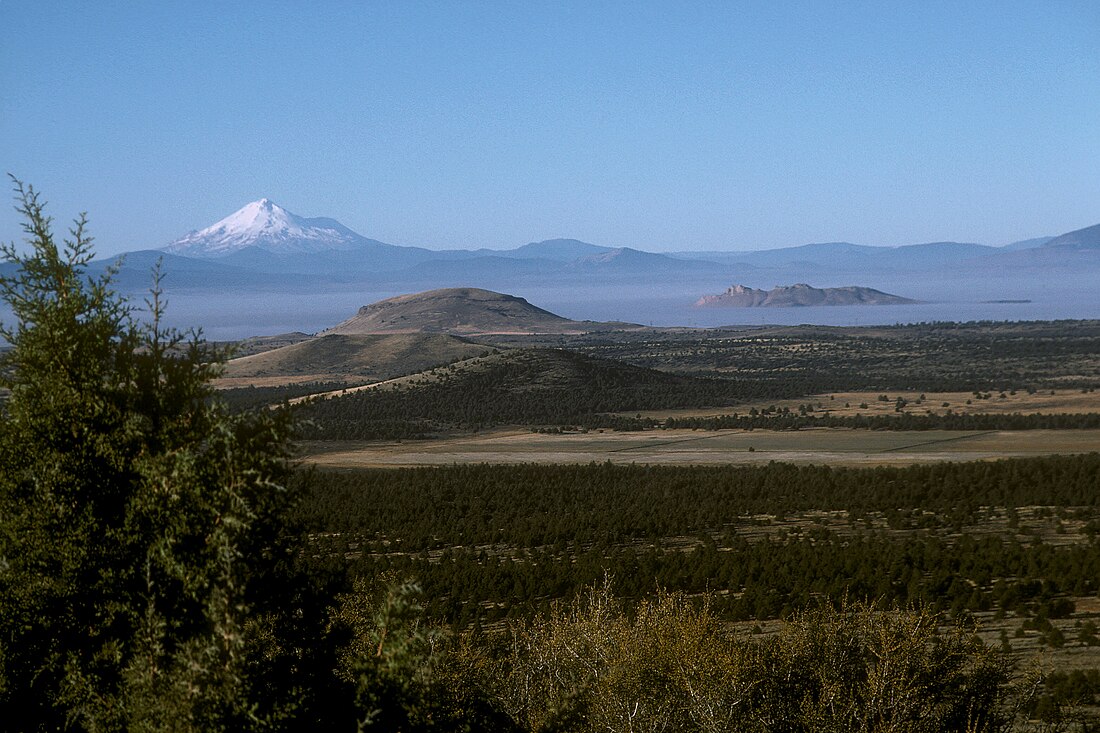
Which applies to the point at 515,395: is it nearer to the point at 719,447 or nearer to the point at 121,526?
the point at 719,447

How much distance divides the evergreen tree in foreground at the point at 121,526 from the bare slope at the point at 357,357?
103m

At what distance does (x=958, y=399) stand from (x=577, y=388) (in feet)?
88.1

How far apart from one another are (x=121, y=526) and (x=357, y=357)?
12135 centimetres

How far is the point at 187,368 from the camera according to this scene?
10.5m

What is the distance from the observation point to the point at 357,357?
424ft

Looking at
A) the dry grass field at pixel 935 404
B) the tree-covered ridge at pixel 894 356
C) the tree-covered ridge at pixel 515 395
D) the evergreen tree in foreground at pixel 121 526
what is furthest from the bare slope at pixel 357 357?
the evergreen tree in foreground at pixel 121 526

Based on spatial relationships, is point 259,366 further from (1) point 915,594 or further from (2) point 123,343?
(2) point 123,343

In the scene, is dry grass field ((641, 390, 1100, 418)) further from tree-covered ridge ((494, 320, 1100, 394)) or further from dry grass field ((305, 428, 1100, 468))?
dry grass field ((305, 428, 1100, 468))

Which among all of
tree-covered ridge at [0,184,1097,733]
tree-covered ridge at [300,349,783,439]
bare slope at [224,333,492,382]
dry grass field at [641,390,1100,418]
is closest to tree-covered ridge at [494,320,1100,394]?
dry grass field at [641,390,1100,418]

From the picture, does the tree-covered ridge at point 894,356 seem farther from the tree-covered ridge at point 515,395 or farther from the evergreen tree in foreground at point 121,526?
the evergreen tree in foreground at point 121,526

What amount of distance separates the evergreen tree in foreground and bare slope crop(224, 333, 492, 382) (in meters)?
103

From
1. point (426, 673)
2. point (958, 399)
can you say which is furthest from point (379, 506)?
point (958, 399)

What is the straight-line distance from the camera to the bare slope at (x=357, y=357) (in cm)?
11850

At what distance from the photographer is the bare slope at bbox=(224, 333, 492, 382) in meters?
118
